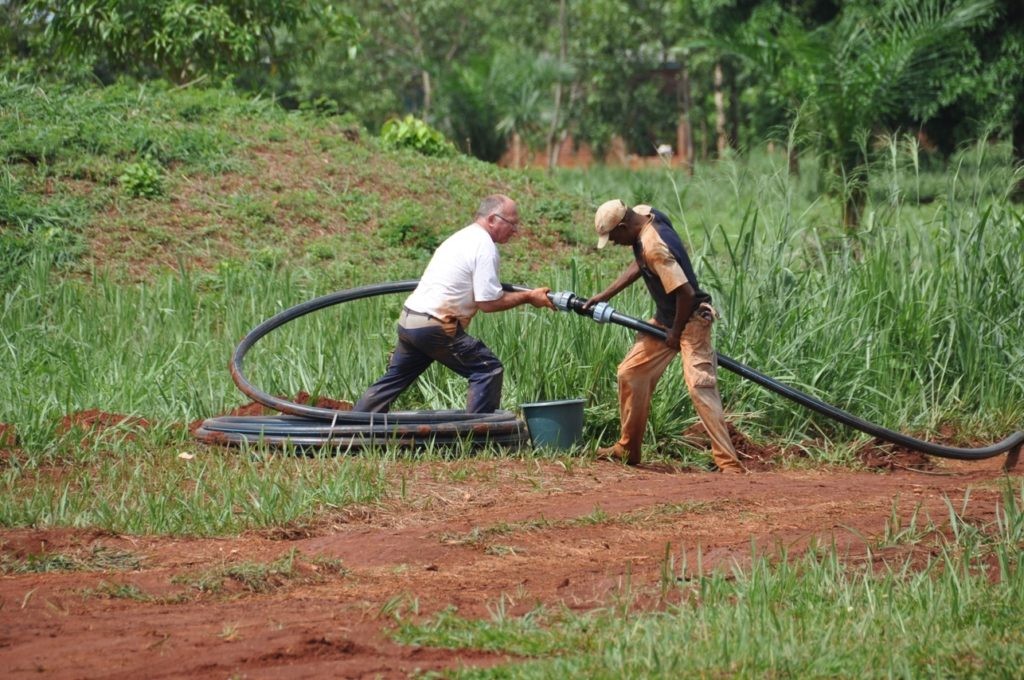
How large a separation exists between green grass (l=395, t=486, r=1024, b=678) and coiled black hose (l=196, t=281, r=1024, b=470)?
2919mm

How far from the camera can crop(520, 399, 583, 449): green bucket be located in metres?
8.69

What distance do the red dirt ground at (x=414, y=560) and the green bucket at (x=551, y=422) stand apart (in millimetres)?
369

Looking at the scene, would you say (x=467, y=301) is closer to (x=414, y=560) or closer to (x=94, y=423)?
(x=94, y=423)

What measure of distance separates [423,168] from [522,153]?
16403mm

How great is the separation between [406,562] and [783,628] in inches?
70.9

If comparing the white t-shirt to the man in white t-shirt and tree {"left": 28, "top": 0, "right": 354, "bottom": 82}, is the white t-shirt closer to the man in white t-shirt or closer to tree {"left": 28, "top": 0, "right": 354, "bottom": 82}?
the man in white t-shirt

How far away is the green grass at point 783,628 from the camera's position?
4.34 m

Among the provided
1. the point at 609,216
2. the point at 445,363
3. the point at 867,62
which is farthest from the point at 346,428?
the point at 867,62

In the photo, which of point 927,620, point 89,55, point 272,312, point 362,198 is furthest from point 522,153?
point 927,620

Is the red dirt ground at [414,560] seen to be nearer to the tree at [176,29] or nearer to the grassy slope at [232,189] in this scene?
the grassy slope at [232,189]

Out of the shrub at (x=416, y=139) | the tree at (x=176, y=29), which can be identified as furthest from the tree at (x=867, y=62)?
the tree at (x=176, y=29)

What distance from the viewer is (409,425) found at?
27.4ft

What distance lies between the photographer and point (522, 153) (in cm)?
3256

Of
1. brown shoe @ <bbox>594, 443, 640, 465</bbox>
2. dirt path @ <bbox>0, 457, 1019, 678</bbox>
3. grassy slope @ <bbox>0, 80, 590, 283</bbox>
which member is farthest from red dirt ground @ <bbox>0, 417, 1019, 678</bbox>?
grassy slope @ <bbox>0, 80, 590, 283</bbox>
